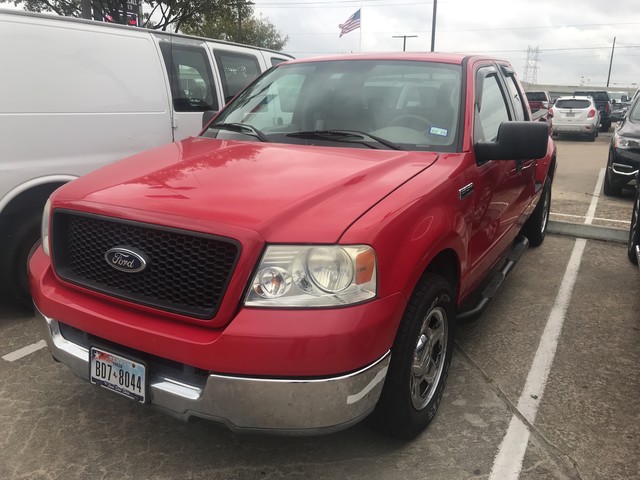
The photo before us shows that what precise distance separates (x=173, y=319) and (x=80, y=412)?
3.77 ft

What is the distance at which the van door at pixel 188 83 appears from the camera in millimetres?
4930

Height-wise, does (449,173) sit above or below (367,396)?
above

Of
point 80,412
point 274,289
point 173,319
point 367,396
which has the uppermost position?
point 274,289

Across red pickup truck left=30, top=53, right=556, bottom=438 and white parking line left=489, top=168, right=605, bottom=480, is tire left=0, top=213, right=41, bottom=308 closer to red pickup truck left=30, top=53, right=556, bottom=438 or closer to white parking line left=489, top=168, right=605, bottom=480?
red pickup truck left=30, top=53, right=556, bottom=438

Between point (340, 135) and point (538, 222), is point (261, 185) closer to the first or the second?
point (340, 135)

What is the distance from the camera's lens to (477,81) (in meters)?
3.40

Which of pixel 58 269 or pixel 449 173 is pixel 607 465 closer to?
pixel 449 173

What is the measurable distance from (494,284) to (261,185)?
202cm

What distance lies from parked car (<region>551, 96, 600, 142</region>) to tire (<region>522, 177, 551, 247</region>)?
47.7ft

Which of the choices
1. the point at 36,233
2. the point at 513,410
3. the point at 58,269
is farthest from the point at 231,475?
the point at 36,233

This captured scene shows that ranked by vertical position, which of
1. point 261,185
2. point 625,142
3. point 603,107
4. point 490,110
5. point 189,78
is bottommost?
point 603,107

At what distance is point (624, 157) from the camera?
822 cm

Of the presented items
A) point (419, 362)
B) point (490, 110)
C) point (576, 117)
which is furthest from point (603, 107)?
point (419, 362)

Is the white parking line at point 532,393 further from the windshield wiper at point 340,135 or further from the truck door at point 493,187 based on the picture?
the windshield wiper at point 340,135
